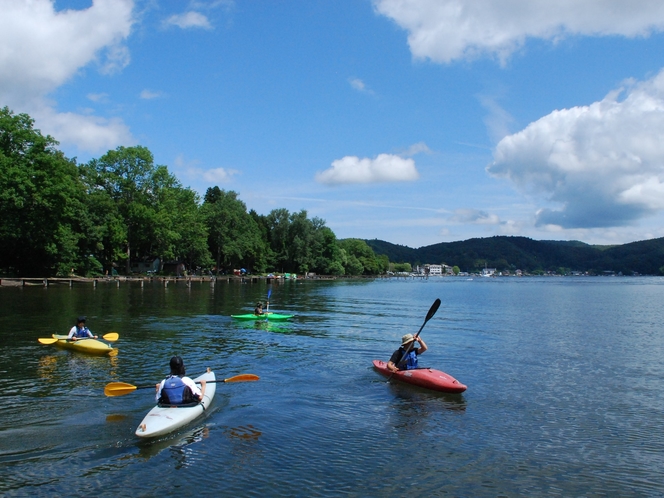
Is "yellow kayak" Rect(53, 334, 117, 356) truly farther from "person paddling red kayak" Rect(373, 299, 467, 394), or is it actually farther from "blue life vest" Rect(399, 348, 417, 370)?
"blue life vest" Rect(399, 348, 417, 370)

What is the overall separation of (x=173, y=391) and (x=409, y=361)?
27.0ft

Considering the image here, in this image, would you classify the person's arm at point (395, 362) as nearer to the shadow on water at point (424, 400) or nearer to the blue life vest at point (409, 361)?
the blue life vest at point (409, 361)

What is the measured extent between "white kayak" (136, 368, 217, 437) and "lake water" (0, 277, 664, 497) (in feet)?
0.84

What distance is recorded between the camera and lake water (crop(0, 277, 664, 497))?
9055 millimetres

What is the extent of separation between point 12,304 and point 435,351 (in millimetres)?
31564

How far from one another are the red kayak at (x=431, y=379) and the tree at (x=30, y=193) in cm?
5315

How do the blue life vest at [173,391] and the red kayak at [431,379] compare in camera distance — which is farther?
the red kayak at [431,379]

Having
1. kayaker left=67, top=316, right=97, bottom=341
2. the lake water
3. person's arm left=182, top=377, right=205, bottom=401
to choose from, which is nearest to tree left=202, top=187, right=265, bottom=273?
kayaker left=67, top=316, right=97, bottom=341

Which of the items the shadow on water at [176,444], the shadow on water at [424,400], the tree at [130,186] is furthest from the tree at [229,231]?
the shadow on water at [176,444]

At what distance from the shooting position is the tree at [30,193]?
55531 mm

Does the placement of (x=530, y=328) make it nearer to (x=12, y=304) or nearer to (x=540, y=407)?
(x=540, y=407)

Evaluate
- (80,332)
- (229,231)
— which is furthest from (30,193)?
(229,231)

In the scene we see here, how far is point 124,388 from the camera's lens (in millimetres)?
12859

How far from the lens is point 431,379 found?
50.8 ft
